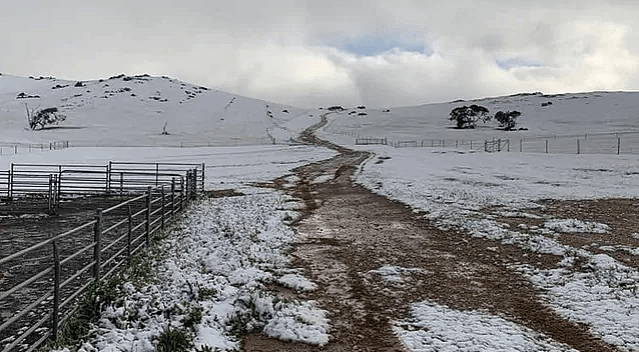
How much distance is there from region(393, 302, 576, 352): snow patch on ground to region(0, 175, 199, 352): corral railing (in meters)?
4.01

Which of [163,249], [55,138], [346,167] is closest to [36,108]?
[55,138]

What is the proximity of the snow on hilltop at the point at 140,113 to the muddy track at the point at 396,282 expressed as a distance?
211 ft

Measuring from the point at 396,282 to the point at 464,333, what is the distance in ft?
7.98

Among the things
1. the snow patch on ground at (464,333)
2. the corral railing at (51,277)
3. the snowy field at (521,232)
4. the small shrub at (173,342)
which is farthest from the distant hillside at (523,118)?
the small shrub at (173,342)

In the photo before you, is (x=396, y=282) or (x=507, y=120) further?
(x=507, y=120)

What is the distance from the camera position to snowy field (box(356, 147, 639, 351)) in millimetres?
6793

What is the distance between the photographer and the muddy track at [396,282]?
6.86 meters

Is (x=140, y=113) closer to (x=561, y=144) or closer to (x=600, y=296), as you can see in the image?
(x=561, y=144)

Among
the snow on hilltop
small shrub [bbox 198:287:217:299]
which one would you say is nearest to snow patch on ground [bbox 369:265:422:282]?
small shrub [bbox 198:287:217:299]

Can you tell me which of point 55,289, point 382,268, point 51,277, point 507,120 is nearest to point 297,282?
point 382,268

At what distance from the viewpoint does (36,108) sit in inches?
4852

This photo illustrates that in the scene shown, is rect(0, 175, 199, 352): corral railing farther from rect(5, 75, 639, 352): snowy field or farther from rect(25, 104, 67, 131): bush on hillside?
rect(25, 104, 67, 131): bush on hillside

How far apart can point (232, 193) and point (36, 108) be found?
4594 inches

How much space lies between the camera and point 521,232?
44.0 feet
